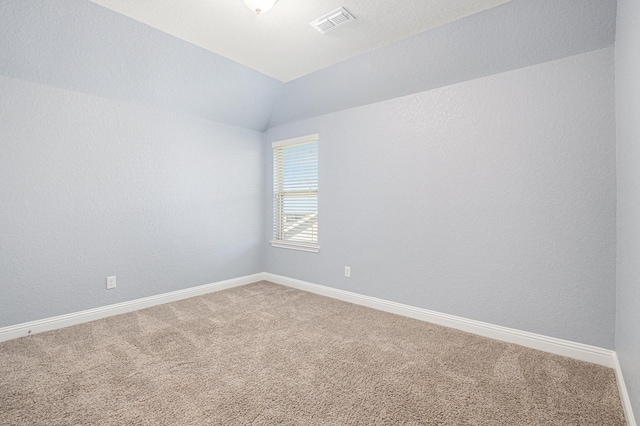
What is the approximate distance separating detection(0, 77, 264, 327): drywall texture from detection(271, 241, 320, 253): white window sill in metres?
0.54

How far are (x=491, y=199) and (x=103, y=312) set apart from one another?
3830 millimetres

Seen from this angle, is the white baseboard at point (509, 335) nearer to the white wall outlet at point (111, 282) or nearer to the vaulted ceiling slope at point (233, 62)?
the vaulted ceiling slope at point (233, 62)

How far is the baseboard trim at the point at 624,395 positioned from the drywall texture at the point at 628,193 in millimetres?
60

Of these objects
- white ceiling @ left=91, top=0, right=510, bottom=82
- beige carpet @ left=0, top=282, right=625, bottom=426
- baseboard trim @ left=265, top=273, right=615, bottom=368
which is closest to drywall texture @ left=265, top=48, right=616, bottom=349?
baseboard trim @ left=265, top=273, right=615, bottom=368

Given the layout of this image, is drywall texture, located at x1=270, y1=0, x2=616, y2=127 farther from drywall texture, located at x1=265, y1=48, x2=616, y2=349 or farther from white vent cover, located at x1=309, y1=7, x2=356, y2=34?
white vent cover, located at x1=309, y1=7, x2=356, y2=34

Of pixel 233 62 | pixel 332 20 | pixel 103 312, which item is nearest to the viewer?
pixel 332 20

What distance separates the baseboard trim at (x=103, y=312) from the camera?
2.47 m

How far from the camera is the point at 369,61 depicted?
289 cm

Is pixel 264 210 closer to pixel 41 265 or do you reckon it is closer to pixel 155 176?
pixel 155 176

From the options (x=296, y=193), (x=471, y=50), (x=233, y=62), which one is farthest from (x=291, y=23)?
(x=296, y=193)

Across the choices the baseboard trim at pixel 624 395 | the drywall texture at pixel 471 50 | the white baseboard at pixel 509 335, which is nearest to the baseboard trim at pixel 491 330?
the white baseboard at pixel 509 335

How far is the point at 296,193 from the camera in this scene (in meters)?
4.09

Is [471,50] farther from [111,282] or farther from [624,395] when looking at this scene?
[111,282]

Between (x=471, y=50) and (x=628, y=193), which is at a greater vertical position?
(x=471, y=50)
